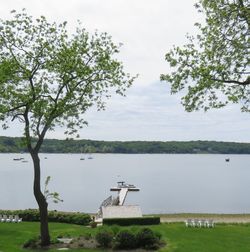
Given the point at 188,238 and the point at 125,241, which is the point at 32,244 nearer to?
the point at 125,241

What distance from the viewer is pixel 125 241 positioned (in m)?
24.2

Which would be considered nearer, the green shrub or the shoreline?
the green shrub

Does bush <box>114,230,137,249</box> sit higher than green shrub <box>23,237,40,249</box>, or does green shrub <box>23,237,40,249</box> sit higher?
bush <box>114,230,137,249</box>

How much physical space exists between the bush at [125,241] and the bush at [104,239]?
22.7 inches

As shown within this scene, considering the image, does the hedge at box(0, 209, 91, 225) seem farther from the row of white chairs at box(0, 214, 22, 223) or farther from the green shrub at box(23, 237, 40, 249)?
the green shrub at box(23, 237, 40, 249)

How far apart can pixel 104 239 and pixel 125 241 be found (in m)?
1.34

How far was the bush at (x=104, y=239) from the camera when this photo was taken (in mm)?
24750

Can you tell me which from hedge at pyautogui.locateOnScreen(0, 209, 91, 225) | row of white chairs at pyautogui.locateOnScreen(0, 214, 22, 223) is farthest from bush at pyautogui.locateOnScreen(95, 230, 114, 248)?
row of white chairs at pyautogui.locateOnScreen(0, 214, 22, 223)

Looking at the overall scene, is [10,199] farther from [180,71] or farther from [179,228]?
[180,71]

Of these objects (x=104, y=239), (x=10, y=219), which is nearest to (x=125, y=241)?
(x=104, y=239)

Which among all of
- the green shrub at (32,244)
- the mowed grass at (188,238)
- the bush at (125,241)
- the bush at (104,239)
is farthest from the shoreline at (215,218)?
the green shrub at (32,244)

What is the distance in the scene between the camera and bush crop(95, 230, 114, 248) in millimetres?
24750

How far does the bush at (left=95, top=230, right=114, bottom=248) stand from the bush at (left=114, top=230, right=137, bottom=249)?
577 mm

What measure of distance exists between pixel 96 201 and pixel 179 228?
168 ft
